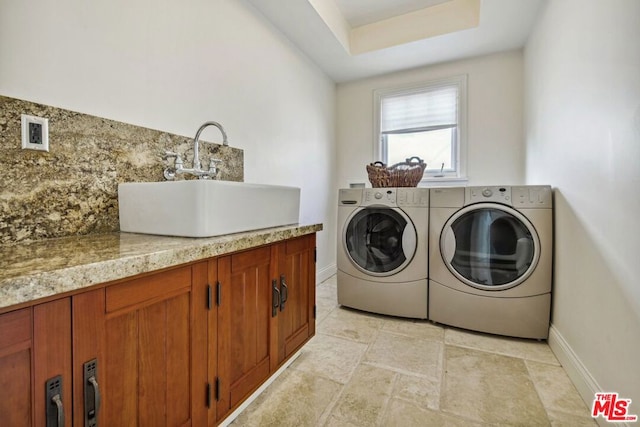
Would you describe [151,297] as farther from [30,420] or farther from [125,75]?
[125,75]

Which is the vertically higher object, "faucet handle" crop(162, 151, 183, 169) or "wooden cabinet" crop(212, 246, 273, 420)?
"faucet handle" crop(162, 151, 183, 169)

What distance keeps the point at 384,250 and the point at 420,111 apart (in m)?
1.71

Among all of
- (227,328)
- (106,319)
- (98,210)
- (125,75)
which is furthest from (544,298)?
(125,75)

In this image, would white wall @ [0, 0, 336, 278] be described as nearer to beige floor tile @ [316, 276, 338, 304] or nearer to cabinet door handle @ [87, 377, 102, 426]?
beige floor tile @ [316, 276, 338, 304]

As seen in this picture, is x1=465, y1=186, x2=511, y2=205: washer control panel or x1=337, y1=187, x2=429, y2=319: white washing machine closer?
x1=465, y1=186, x2=511, y2=205: washer control panel

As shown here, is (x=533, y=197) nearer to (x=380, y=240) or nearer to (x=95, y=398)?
(x=380, y=240)

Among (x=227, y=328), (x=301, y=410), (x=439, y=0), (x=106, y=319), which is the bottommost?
(x=301, y=410)

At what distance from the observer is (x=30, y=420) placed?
617 mm

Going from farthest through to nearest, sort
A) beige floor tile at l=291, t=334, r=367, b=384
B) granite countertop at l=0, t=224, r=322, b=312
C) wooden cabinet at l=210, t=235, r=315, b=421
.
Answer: beige floor tile at l=291, t=334, r=367, b=384, wooden cabinet at l=210, t=235, r=315, b=421, granite countertop at l=0, t=224, r=322, b=312

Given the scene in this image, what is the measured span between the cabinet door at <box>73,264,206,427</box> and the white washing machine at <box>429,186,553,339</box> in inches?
68.6

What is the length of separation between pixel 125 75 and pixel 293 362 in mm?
1680

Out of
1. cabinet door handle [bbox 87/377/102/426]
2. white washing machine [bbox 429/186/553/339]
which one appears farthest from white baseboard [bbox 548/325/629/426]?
cabinet door handle [bbox 87/377/102/426]

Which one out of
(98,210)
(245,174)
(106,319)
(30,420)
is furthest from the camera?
(245,174)

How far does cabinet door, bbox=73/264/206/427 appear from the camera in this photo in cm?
71
